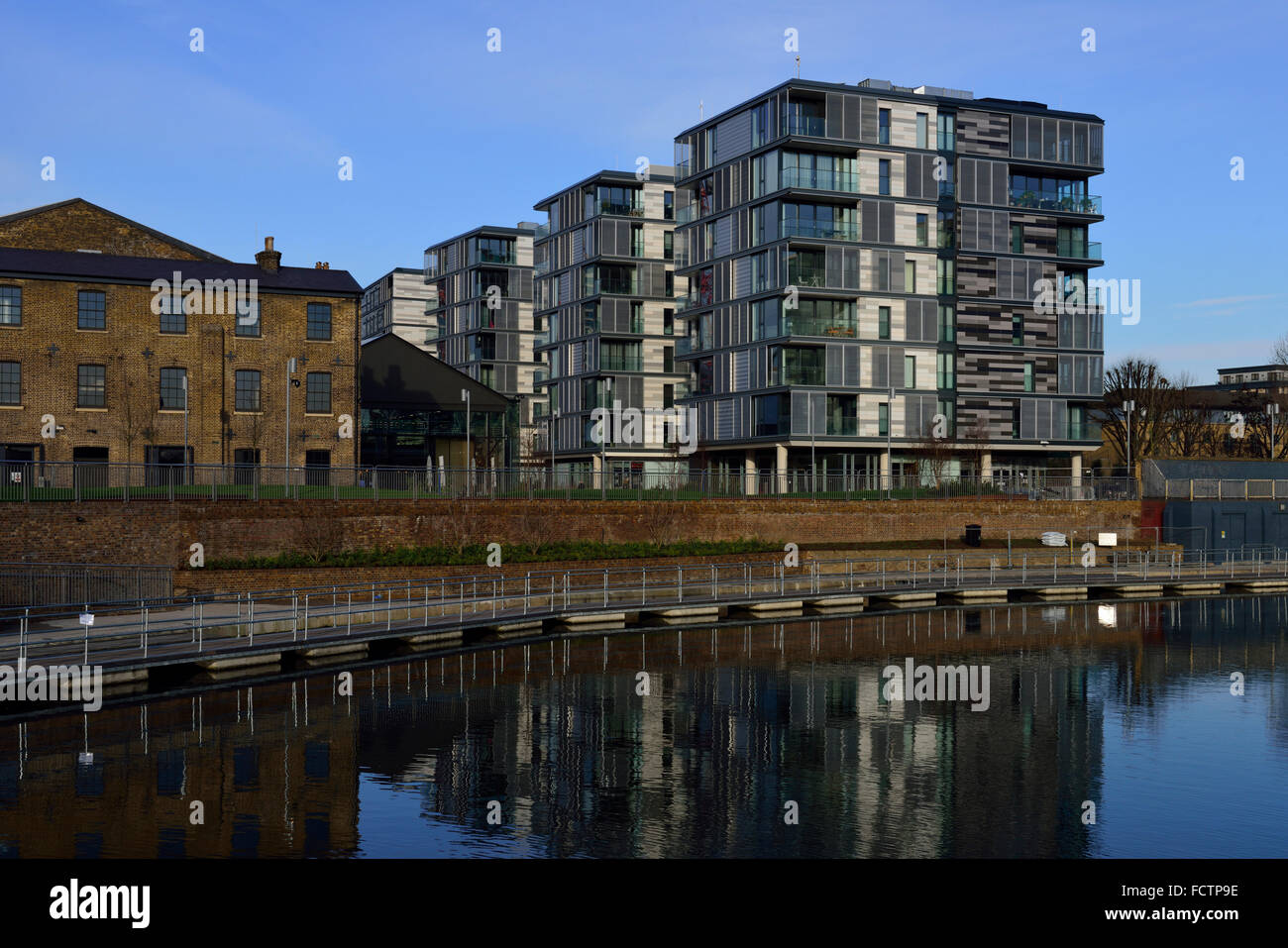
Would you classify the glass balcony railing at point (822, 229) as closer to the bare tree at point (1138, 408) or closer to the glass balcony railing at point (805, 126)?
the glass balcony railing at point (805, 126)

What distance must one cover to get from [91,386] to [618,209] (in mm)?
43740

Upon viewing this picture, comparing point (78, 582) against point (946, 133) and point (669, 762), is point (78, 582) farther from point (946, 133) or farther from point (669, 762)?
point (946, 133)

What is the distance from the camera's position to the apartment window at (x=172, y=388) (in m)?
50.9

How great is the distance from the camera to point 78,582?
34.7 meters

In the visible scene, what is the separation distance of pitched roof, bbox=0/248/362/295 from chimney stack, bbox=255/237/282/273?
291mm

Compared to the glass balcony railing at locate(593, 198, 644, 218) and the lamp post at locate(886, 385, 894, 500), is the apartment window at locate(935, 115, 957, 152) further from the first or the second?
the glass balcony railing at locate(593, 198, 644, 218)

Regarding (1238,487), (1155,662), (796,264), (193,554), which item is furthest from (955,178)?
(193,554)

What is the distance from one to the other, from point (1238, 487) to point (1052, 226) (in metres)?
20.6

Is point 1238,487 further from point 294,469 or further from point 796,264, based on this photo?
point 294,469

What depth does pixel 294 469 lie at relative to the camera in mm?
42844

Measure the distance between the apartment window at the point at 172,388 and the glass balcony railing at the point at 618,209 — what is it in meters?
39.7

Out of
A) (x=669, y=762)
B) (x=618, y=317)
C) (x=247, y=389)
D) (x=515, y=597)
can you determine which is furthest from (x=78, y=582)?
(x=618, y=317)

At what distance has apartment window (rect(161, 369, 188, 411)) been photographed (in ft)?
167

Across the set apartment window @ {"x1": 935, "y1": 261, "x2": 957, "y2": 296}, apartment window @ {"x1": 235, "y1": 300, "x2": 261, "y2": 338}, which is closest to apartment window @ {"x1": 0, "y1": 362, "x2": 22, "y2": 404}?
apartment window @ {"x1": 235, "y1": 300, "x2": 261, "y2": 338}
